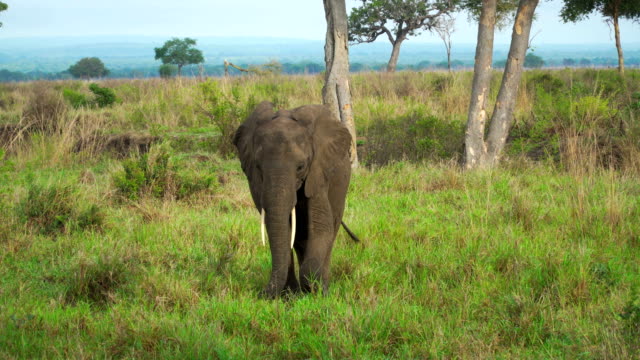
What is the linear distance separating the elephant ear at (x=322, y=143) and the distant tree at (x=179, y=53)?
70582mm

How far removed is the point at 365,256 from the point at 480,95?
4983 mm

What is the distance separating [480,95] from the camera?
33.1ft

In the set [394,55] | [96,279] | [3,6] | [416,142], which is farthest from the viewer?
[394,55]

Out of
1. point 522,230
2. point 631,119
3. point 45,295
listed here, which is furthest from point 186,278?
point 631,119

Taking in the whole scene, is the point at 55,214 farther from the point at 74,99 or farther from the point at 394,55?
the point at 394,55

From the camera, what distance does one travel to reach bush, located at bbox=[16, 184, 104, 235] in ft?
23.0

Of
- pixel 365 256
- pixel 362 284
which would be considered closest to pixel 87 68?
pixel 365 256

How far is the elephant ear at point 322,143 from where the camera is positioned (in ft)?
15.0

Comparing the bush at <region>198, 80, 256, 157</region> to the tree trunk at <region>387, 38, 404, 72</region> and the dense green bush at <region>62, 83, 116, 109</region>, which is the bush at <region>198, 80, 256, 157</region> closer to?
the dense green bush at <region>62, 83, 116, 109</region>

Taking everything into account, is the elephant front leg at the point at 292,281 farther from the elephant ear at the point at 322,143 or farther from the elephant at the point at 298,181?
the elephant ear at the point at 322,143

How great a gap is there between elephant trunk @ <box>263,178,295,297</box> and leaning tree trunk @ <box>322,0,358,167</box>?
5440 mm

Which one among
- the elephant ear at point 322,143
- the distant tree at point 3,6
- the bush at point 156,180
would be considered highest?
the distant tree at point 3,6

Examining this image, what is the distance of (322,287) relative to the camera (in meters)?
4.89

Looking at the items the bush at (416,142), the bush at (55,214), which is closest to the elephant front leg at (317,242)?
the bush at (55,214)
